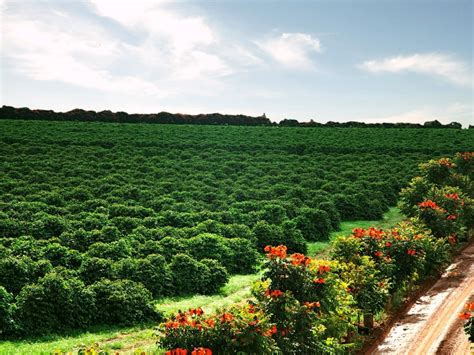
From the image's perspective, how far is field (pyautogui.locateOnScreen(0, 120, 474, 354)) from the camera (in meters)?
15.4

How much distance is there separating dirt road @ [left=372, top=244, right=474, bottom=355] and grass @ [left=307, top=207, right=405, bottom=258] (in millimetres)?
6776

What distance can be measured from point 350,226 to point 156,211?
12.0m

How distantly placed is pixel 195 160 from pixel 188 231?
25.8 m

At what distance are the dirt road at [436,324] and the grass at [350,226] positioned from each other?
6776 mm

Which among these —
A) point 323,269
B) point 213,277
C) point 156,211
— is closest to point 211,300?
→ point 213,277

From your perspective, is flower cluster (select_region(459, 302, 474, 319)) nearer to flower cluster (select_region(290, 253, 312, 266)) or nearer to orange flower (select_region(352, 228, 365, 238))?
flower cluster (select_region(290, 253, 312, 266))

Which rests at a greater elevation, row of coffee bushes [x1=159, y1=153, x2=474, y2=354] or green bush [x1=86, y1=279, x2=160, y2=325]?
row of coffee bushes [x1=159, y1=153, x2=474, y2=354]

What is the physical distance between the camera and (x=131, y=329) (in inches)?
580

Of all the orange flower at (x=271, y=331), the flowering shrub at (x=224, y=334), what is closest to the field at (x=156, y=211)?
the flowering shrub at (x=224, y=334)

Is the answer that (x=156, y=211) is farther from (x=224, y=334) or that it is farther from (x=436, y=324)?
(x=224, y=334)

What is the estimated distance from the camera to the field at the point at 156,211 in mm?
15375

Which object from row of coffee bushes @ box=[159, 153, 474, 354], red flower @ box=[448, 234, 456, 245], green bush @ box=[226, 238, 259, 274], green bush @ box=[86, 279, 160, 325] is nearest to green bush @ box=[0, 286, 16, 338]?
green bush @ box=[86, 279, 160, 325]

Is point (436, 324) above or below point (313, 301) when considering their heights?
below

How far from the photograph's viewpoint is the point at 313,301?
11.0 metres
